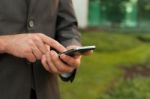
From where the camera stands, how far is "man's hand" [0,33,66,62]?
2.16 meters

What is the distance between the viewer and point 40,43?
85.2 inches

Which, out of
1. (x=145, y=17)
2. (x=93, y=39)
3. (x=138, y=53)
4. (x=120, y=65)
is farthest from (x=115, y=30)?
(x=120, y=65)

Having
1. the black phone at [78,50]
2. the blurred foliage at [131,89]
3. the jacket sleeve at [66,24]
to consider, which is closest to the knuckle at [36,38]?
the black phone at [78,50]

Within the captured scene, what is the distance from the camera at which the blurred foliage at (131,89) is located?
7734 millimetres

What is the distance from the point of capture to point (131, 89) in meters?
8.12

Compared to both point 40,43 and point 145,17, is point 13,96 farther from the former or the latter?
point 145,17

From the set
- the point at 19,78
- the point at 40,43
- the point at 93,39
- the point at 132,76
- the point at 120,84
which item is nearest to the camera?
the point at 40,43

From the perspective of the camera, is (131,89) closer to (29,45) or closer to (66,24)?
(66,24)

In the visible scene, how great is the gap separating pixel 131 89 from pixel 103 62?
2.66m

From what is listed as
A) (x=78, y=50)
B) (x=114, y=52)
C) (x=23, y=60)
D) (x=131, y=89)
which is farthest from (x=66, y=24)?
(x=114, y=52)

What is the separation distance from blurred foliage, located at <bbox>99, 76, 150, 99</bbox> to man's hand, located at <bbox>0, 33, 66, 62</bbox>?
5365mm

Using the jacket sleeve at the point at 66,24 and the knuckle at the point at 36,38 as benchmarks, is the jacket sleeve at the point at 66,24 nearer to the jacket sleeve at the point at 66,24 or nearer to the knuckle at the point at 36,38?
the jacket sleeve at the point at 66,24

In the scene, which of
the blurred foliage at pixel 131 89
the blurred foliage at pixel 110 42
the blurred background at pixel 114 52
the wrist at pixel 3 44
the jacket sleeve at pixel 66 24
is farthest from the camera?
the blurred foliage at pixel 110 42

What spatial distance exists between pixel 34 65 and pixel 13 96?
0.16m
